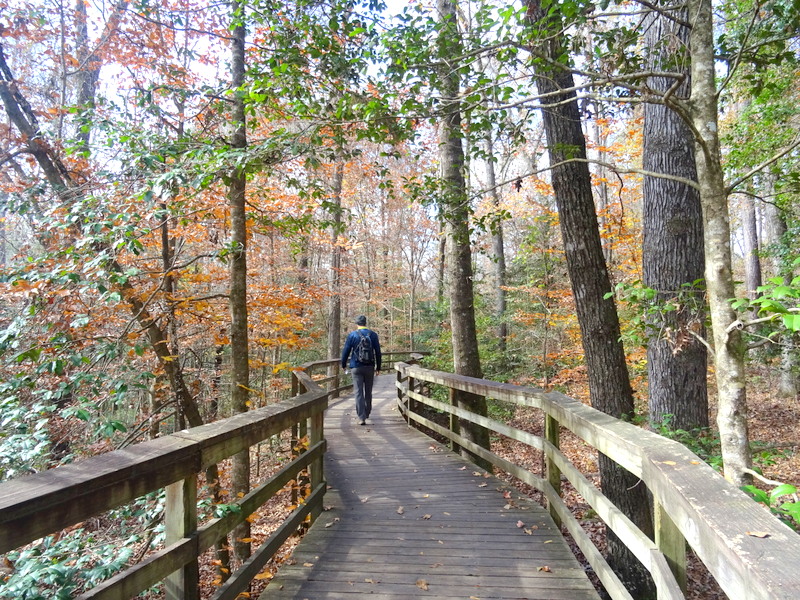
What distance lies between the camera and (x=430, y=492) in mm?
4781

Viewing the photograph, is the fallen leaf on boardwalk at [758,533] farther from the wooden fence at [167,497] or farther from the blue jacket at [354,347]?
the blue jacket at [354,347]

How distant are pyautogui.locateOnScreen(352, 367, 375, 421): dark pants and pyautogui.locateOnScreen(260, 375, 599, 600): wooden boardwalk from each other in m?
2.21

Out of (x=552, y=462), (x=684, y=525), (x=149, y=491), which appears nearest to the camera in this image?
(x=684, y=525)

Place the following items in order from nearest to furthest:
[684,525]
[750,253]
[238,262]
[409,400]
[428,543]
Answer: [684,525], [428,543], [238,262], [409,400], [750,253]

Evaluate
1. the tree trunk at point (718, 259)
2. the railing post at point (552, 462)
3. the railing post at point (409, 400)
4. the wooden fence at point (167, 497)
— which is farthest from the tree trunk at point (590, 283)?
the railing post at point (409, 400)

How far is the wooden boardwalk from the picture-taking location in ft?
9.43

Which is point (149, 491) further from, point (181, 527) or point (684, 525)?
point (684, 525)

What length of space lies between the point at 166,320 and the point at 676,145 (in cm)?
693

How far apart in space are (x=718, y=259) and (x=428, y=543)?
2814 millimetres

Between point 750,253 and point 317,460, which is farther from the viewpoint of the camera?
point 750,253

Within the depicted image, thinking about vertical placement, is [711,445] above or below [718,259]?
below

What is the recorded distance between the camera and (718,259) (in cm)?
263

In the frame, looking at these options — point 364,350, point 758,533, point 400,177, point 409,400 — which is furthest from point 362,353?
point 758,533

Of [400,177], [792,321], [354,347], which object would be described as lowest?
[354,347]
